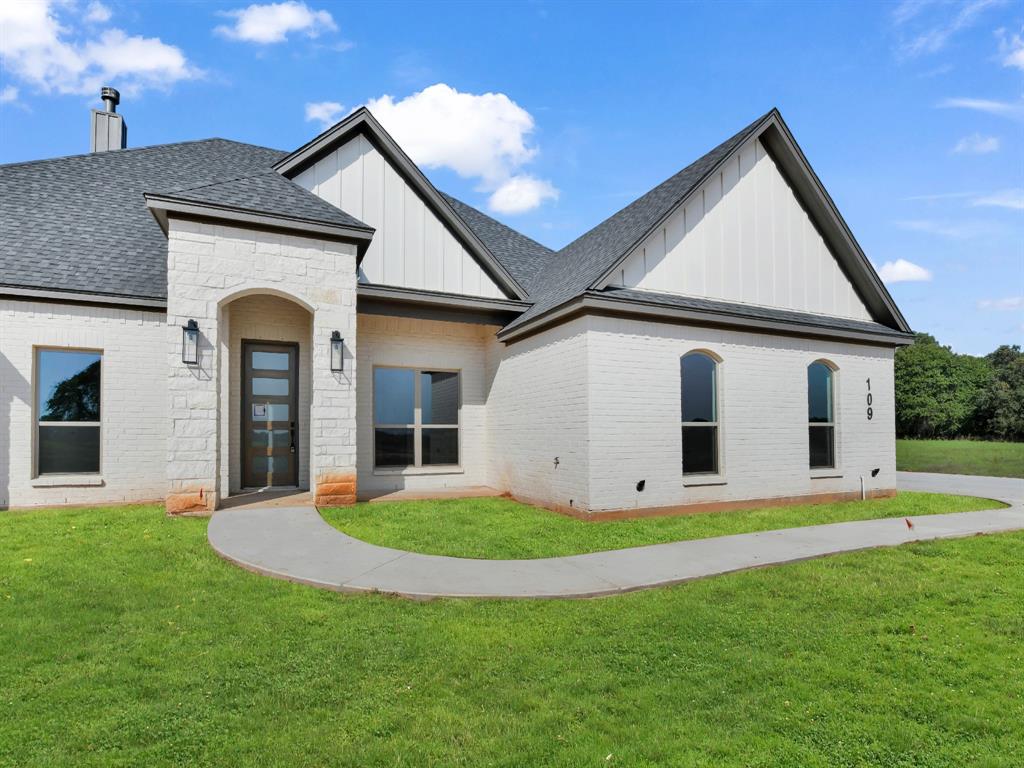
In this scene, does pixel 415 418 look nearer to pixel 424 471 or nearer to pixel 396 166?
pixel 424 471

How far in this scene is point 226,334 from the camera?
9.70 m

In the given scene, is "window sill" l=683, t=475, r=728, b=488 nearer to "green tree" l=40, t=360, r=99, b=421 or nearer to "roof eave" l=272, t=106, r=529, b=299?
"roof eave" l=272, t=106, r=529, b=299

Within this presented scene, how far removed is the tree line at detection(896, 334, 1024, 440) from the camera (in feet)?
160

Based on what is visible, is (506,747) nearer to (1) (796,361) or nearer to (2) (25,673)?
(2) (25,673)

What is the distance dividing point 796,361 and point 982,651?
26.5ft

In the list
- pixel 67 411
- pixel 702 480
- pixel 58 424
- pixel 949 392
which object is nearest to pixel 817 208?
pixel 702 480

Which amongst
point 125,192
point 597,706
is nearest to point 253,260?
point 125,192

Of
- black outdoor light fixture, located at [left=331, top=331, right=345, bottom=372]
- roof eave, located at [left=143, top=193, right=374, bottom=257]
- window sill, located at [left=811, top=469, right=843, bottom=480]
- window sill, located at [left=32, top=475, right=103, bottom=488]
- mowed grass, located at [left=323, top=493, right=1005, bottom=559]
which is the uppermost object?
roof eave, located at [left=143, top=193, right=374, bottom=257]

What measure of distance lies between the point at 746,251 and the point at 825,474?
195 inches

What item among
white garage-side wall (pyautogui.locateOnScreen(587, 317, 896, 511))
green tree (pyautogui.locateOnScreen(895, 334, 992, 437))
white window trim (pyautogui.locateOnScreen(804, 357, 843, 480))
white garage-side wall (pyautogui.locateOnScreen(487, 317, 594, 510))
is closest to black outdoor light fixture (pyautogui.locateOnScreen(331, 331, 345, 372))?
white garage-side wall (pyautogui.locateOnScreen(487, 317, 594, 510))

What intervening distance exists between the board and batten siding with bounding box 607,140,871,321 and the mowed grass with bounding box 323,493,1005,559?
4.25m

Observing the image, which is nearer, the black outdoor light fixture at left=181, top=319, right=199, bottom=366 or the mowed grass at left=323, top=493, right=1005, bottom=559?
the mowed grass at left=323, top=493, right=1005, bottom=559

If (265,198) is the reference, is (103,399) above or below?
below

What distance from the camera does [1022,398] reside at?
46.0 meters
